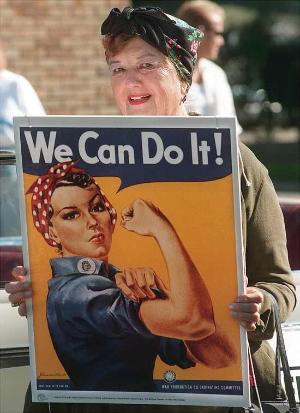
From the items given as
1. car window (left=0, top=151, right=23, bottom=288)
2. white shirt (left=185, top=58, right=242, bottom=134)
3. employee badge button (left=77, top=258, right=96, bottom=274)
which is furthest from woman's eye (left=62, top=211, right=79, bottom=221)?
white shirt (left=185, top=58, right=242, bottom=134)

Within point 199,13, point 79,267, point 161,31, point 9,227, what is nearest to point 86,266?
Answer: point 79,267

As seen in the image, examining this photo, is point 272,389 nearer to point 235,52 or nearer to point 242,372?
point 242,372

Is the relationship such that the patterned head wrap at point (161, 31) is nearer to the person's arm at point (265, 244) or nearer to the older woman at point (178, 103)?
the older woman at point (178, 103)

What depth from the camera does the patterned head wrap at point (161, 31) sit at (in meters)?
2.85

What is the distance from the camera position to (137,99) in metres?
2.86

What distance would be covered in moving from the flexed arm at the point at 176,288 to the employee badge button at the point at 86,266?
14cm

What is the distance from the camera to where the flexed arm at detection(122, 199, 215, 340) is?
103 inches

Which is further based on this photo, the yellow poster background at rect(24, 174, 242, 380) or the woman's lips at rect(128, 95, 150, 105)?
the woman's lips at rect(128, 95, 150, 105)

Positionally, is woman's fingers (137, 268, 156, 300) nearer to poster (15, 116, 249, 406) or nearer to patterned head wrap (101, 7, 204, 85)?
poster (15, 116, 249, 406)

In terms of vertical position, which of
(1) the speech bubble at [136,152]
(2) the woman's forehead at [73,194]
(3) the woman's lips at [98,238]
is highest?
(1) the speech bubble at [136,152]

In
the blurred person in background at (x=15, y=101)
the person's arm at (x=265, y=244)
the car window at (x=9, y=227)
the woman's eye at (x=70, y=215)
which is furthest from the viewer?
the blurred person in background at (x=15, y=101)

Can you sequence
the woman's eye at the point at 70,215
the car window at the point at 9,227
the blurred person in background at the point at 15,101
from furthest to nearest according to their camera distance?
the blurred person in background at the point at 15,101 < the car window at the point at 9,227 < the woman's eye at the point at 70,215

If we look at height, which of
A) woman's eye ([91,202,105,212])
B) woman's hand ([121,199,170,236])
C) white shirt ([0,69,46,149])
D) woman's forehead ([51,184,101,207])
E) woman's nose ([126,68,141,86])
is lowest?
woman's hand ([121,199,170,236])

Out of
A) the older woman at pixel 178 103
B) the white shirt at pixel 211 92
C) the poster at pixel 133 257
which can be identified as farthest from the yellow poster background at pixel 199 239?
the white shirt at pixel 211 92
